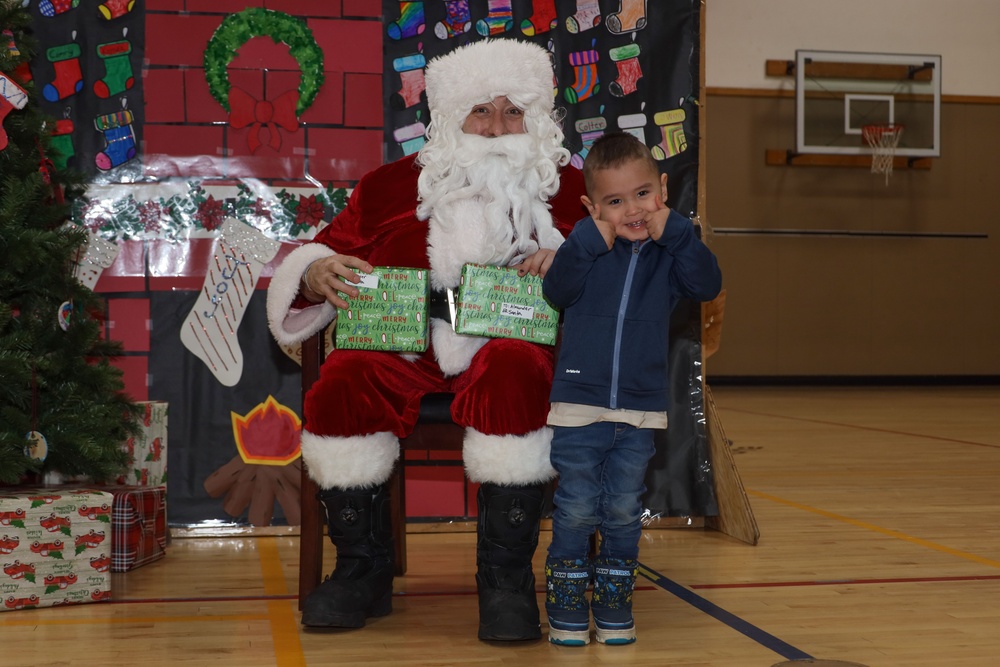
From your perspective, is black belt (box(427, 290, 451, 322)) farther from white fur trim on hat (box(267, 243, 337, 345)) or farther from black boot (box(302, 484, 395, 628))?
black boot (box(302, 484, 395, 628))

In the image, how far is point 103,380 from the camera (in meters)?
2.52

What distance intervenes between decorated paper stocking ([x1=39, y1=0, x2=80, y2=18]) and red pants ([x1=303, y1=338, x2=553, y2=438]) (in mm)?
1457

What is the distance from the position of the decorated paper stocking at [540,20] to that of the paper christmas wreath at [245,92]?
0.59m

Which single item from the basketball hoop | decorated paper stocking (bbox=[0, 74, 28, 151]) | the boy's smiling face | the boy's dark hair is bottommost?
the boy's smiling face

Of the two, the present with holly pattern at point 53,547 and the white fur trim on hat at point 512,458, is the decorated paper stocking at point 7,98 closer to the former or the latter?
the present with holly pattern at point 53,547

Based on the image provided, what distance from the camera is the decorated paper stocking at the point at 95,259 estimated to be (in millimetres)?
2947

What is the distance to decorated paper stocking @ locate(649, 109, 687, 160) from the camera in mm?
3023

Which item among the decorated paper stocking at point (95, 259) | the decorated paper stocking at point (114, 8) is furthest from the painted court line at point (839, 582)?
the decorated paper stocking at point (114, 8)

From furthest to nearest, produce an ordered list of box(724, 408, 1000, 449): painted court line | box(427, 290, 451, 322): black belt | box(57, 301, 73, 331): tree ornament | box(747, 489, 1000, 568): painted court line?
box(724, 408, 1000, 449): painted court line < box(747, 489, 1000, 568): painted court line < box(57, 301, 73, 331): tree ornament < box(427, 290, 451, 322): black belt

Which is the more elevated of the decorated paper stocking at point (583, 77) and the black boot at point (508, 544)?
the decorated paper stocking at point (583, 77)

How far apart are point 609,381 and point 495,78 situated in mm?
811

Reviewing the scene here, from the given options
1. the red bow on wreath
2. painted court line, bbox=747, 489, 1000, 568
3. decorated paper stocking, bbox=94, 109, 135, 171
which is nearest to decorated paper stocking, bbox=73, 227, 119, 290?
decorated paper stocking, bbox=94, 109, 135, 171

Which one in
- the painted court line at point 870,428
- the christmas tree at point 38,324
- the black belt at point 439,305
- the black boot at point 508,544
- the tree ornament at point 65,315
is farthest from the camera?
the painted court line at point 870,428

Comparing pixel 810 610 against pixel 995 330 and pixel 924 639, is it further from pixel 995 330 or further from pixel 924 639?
pixel 995 330
